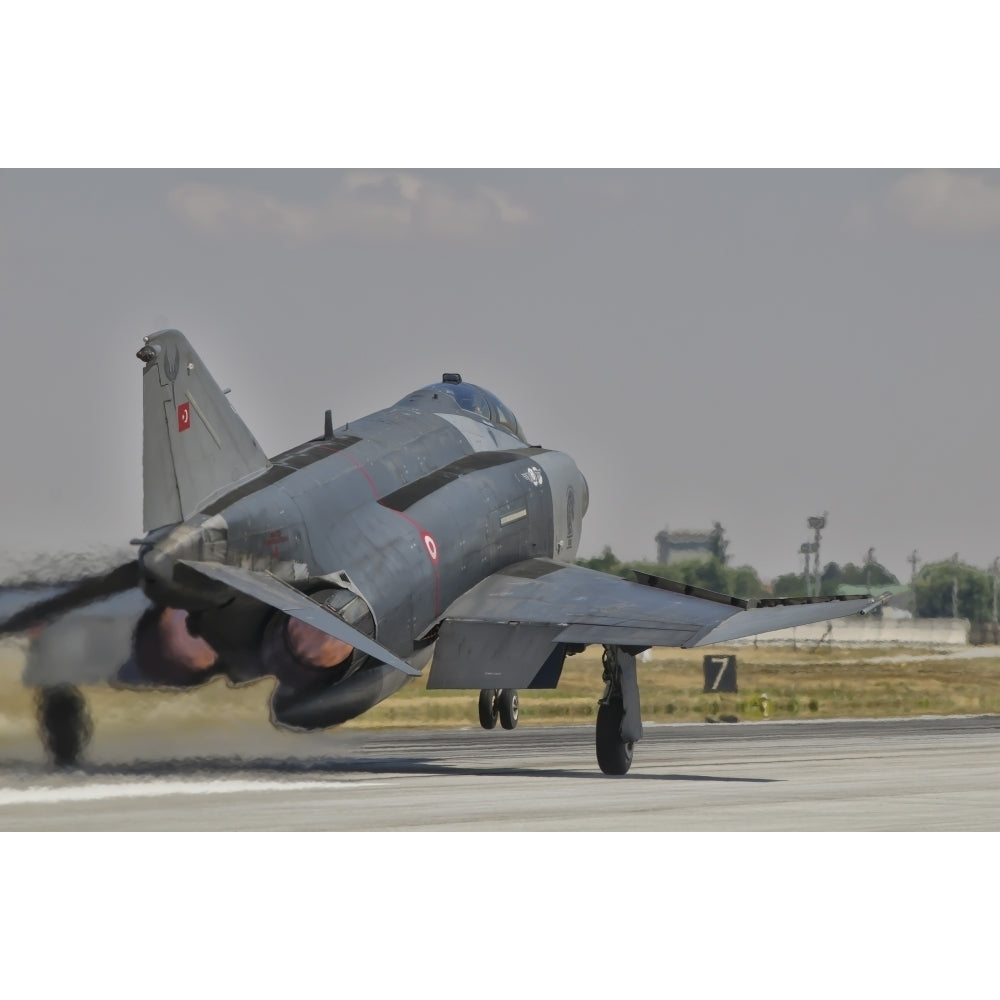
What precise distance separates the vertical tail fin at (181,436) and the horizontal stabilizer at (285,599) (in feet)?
3.47

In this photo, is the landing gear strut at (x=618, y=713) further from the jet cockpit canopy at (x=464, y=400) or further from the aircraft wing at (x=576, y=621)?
the jet cockpit canopy at (x=464, y=400)

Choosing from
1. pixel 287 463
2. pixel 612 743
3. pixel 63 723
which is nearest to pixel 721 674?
pixel 612 743

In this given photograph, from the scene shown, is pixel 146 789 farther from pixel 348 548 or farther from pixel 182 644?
pixel 348 548

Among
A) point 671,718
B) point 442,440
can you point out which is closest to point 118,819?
point 442,440

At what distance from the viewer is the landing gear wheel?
22.9 metres

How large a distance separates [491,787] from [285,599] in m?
4.71

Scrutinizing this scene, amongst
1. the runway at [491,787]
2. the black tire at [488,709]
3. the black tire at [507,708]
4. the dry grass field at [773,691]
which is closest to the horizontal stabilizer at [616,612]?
the runway at [491,787]

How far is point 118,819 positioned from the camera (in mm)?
19516

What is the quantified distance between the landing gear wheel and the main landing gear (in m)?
9.32

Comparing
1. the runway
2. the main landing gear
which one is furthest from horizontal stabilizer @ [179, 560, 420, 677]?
the main landing gear

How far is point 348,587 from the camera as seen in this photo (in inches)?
890

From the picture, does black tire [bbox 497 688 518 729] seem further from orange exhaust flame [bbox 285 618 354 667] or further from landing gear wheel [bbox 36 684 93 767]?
landing gear wheel [bbox 36 684 93 767]

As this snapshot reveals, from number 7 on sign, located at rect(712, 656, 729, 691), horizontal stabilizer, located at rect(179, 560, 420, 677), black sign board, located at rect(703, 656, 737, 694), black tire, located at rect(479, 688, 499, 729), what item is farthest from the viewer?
number 7 on sign, located at rect(712, 656, 729, 691)

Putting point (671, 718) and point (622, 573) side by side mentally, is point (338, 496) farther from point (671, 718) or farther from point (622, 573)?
point (671, 718)
